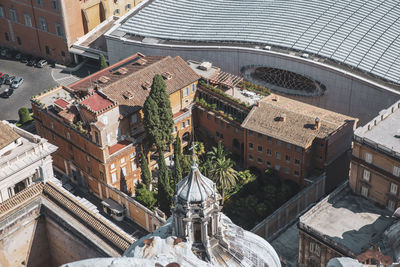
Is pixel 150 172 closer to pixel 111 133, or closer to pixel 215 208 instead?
pixel 111 133

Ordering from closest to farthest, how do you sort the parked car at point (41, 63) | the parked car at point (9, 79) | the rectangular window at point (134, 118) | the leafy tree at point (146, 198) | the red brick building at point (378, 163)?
the red brick building at point (378, 163), the leafy tree at point (146, 198), the rectangular window at point (134, 118), the parked car at point (9, 79), the parked car at point (41, 63)

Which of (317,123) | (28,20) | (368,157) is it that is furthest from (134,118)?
(28,20)

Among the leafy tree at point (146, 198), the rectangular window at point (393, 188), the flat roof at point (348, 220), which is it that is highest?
the rectangular window at point (393, 188)

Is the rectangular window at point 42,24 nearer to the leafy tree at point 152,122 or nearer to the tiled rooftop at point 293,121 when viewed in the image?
the leafy tree at point 152,122

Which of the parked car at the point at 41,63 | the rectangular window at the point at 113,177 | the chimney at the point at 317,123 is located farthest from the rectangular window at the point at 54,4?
the chimney at the point at 317,123

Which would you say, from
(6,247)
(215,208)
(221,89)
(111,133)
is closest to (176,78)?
(221,89)

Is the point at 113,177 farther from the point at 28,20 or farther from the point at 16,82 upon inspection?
the point at 28,20
